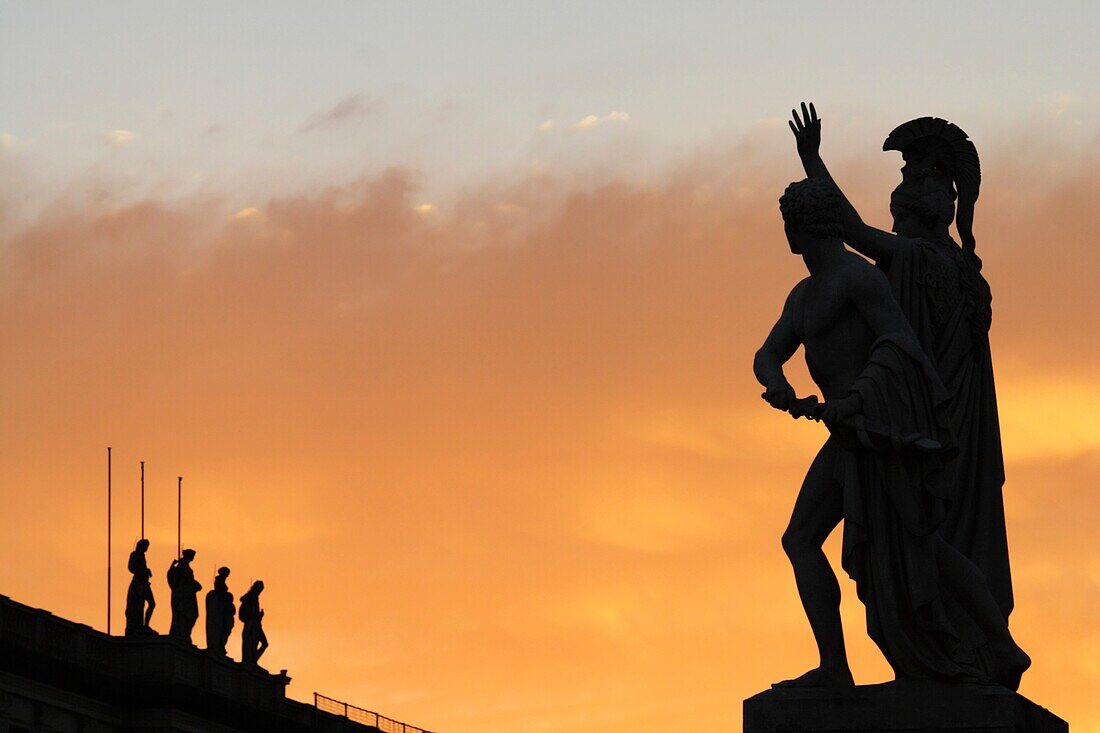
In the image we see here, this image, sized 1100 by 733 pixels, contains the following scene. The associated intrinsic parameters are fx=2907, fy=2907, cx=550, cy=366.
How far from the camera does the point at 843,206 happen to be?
21234 mm

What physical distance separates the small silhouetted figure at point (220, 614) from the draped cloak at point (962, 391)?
63644 millimetres

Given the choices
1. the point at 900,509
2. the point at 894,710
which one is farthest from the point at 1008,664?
the point at 900,509

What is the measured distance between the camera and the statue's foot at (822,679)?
20406 mm

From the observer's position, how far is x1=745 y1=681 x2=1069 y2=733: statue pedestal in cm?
1998

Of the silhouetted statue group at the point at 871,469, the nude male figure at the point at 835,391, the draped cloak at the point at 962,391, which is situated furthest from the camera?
the draped cloak at the point at 962,391

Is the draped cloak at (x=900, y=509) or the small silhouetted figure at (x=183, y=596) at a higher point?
the small silhouetted figure at (x=183, y=596)

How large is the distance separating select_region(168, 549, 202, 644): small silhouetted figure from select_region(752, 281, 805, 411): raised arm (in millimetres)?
61113

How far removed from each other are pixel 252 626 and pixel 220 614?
355 centimetres

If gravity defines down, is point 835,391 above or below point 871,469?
above

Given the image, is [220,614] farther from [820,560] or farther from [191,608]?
[820,560]

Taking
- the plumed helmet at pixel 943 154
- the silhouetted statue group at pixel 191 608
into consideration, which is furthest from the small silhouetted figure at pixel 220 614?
the plumed helmet at pixel 943 154

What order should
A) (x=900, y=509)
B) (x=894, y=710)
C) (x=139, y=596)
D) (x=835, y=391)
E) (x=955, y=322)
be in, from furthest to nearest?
(x=139, y=596), (x=955, y=322), (x=835, y=391), (x=900, y=509), (x=894, y=710)

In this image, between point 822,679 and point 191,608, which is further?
point 191,608

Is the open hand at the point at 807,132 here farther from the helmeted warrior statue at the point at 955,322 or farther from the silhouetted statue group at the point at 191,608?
the silhouetted statue group at the point at 191,608
